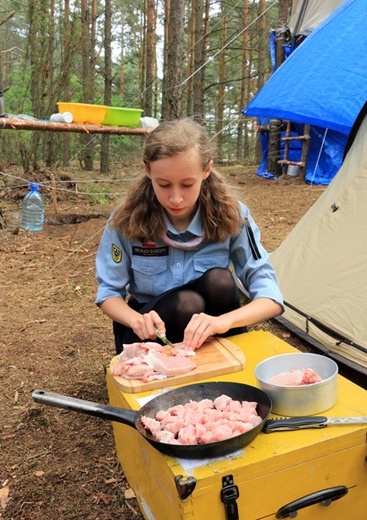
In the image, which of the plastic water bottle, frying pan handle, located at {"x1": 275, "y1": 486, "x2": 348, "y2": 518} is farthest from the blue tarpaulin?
frying pan handle, located at {"x1": 275, "y1": 486, "x2": 348, "y2": 518}

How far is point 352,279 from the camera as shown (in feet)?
8.09

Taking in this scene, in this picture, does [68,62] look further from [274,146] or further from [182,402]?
[182,402]

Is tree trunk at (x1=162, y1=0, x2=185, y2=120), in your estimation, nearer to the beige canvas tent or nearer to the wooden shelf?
the wooden shelf

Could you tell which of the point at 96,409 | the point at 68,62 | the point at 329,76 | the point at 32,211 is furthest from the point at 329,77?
the point at 68,62

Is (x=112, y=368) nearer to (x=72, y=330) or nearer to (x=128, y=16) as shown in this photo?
(x=72, y=330)

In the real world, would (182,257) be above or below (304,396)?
above

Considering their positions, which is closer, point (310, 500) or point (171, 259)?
point (310, 500)

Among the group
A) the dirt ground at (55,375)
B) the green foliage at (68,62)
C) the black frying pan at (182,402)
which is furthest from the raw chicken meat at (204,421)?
the green foliage at (68,62)

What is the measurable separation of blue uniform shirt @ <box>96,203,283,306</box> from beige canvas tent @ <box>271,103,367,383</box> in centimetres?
64

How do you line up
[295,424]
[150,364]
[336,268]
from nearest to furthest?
[295,424], [150,364], [336,268]

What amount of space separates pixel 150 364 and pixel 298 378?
0.43m

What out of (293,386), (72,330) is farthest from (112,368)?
(72,330)

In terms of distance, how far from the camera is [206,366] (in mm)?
1526

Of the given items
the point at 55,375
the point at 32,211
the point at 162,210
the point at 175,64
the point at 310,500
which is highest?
the point at 175,64
